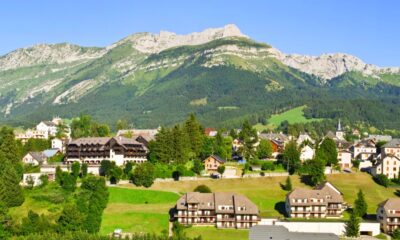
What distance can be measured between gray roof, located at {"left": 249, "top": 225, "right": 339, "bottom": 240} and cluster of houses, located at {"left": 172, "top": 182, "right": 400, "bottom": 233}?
7.16 meters

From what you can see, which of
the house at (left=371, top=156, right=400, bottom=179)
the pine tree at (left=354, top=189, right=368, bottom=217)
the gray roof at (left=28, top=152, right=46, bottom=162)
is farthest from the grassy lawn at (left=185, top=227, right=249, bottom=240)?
the gray roof at (left=28, top=152, right=46, bottom=162)

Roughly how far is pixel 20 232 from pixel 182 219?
2688 cm

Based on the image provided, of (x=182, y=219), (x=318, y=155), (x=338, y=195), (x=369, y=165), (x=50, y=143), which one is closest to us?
(x=182, y=219)

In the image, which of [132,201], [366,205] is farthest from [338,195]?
[132,201]

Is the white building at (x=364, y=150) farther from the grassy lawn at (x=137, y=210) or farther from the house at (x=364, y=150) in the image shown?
the grassy lawn at (x=137, y=210)

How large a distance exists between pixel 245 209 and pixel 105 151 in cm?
4546

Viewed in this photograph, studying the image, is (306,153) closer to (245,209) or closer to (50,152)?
(245,209)

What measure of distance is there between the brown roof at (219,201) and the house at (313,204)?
803 cm

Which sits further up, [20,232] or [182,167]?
[182,167]

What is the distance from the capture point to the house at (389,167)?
130875 mm

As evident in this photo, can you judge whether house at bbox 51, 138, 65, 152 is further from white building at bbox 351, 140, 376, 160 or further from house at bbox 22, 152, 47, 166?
white building at bbox 351, 140, 376, 160

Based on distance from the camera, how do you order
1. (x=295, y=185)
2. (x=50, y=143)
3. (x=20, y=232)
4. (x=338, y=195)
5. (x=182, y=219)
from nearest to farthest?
(x=20, y=232) → (x=182, y=219) → (x=338, y=195) → (x=295, y=185) → (x=50, y=143)

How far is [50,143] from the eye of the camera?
517ft

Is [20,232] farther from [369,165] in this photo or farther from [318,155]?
[369,165]
